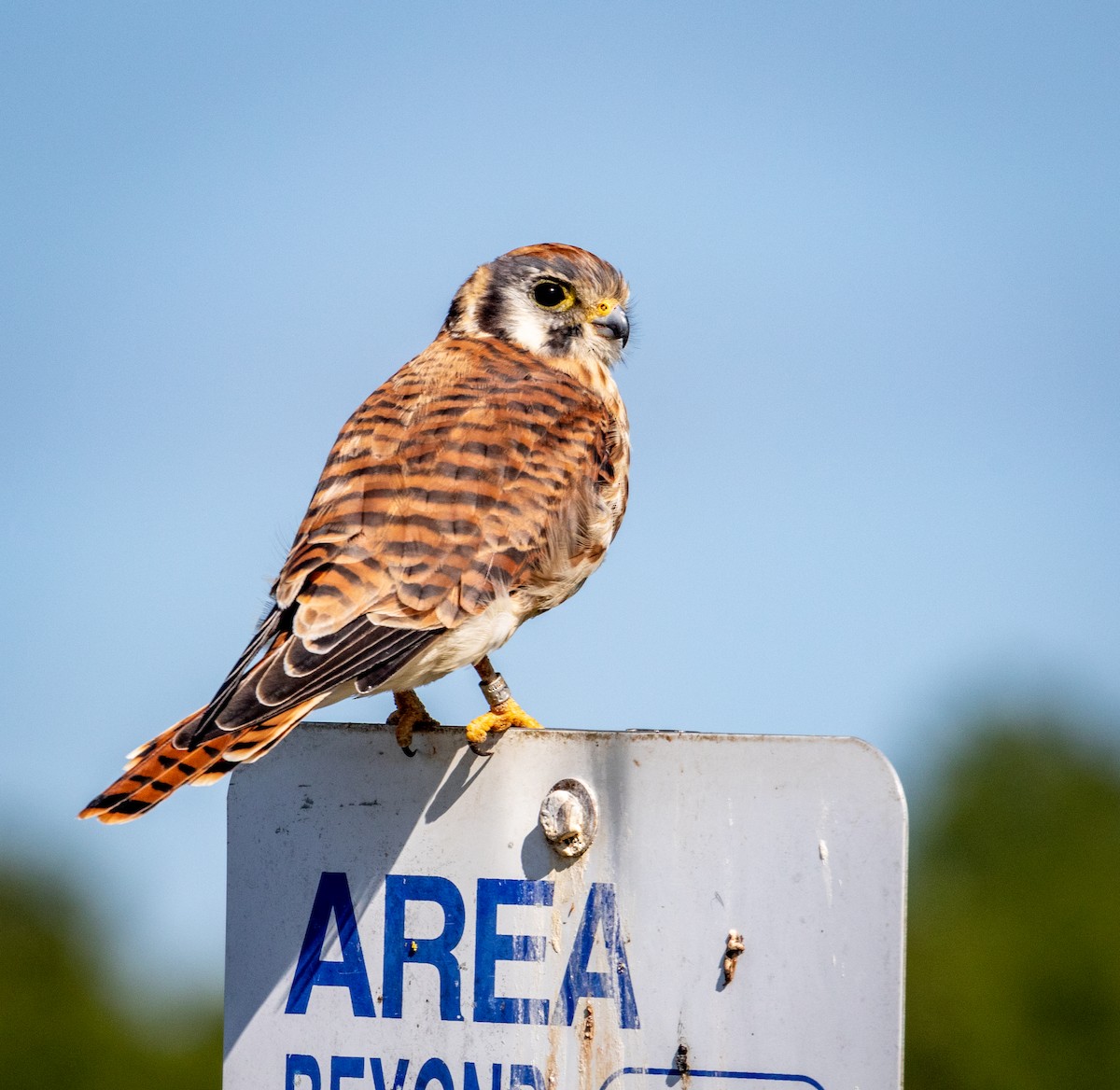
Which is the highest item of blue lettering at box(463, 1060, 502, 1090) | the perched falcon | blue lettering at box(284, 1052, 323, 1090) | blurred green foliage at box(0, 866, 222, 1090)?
the perched falcon

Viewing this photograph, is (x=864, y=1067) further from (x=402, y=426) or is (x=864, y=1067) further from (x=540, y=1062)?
(x=402, y=426)

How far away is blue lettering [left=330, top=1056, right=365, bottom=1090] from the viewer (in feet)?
7.77

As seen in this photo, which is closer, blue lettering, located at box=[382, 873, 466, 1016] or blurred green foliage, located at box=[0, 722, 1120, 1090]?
blue lettering, located at box=[382, 873, 466, 1016]

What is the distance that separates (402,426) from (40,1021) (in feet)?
56.4

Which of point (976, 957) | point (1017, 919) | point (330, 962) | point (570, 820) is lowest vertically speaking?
point (976, 957)

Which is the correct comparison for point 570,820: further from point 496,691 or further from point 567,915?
point 496,691

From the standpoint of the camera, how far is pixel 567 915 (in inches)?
90.6

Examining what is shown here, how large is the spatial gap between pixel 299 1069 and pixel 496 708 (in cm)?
66

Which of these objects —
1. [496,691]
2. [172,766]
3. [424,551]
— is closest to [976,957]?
[496,691]

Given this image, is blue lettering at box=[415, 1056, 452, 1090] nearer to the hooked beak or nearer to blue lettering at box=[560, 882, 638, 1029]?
blue lettering at box=[560, 882, 638, 1029]

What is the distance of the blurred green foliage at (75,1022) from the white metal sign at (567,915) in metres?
13.6

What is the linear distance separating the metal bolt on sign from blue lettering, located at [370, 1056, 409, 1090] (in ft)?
1.16

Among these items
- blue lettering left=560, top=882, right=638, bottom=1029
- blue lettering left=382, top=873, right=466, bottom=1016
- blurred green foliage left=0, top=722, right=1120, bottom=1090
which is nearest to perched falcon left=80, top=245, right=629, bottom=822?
blue lettering left=382, top=873, right=466, bottom=1016

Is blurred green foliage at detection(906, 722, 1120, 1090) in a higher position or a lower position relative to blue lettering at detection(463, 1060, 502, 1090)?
lower
